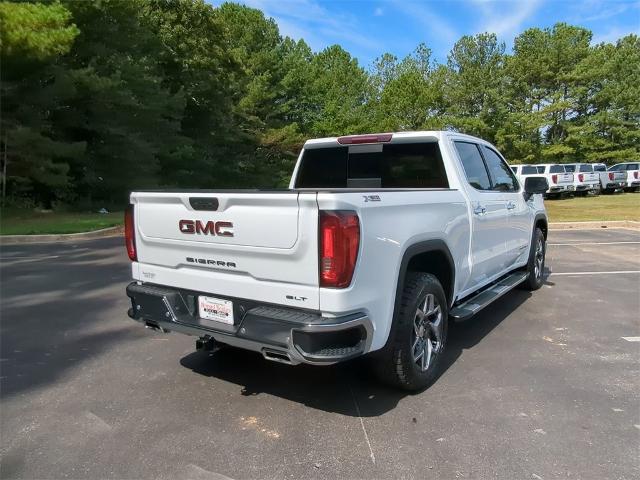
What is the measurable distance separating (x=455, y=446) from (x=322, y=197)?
1.67 metres

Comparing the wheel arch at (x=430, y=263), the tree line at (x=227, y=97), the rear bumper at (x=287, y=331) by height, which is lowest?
the rear bumper at (x=287, y=331)

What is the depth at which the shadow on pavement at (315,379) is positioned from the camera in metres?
3.54

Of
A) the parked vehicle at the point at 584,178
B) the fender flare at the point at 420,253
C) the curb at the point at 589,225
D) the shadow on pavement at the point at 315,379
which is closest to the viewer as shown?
the fender flare at the point at 420,253

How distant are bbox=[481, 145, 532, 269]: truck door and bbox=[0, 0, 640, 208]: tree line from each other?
14763 millimetres

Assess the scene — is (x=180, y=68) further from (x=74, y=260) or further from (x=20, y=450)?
(x=20, y=450)

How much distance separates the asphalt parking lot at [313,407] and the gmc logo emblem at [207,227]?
4.00ft

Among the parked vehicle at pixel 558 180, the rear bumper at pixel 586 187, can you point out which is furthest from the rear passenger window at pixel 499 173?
the rear bumper at pixel 586 187

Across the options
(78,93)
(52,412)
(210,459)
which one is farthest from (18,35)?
(210,459)

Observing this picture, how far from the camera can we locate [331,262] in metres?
2.85

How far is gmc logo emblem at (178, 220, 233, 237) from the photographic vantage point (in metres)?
3.24

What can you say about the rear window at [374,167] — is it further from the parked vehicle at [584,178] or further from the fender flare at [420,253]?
the parked vehicle at [584,178]

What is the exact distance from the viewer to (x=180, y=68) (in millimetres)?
30500

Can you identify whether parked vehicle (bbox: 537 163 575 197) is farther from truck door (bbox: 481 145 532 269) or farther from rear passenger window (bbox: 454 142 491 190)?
rear passenger window (bbox: 454 142 491 190)

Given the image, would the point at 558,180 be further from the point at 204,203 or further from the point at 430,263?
the point at 204,203
